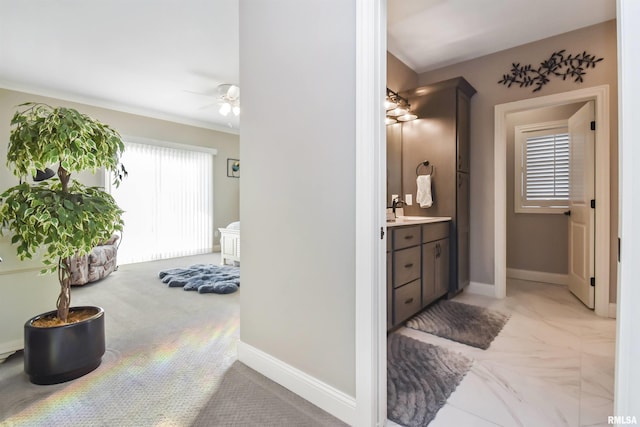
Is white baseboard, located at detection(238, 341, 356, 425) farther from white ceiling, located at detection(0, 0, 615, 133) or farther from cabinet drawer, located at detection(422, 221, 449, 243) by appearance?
white ceiling, located at detection(0, 0, 615, 133)

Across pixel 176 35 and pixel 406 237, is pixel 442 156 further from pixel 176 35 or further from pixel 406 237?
pixel 176 35

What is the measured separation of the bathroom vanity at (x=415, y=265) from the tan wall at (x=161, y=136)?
4078 mm

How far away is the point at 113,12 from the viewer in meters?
2.64

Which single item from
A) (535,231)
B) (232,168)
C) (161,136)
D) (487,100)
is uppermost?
(161,136)

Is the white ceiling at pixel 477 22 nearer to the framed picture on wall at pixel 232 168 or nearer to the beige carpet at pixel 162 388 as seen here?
the beige carpet at pixel 162 388

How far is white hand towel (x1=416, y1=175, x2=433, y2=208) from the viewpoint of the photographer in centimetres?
330

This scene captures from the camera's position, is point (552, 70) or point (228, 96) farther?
point (228, 96)

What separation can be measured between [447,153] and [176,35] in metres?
3.00

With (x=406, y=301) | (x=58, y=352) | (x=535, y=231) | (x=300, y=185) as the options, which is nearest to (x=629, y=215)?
(x=300, y=185)

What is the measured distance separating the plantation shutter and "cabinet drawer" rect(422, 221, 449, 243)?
1.80 m

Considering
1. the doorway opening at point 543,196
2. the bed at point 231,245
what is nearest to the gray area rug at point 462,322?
the doorway opening at point 543,196

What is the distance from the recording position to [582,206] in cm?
308

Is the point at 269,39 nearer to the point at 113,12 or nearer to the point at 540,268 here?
the point at 113,12

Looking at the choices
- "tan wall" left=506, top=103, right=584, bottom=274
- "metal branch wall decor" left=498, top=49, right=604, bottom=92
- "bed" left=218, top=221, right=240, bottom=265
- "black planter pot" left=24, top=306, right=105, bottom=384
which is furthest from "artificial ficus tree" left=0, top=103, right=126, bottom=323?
"tan wall" left=506, top=103, right=584, bottom=274
